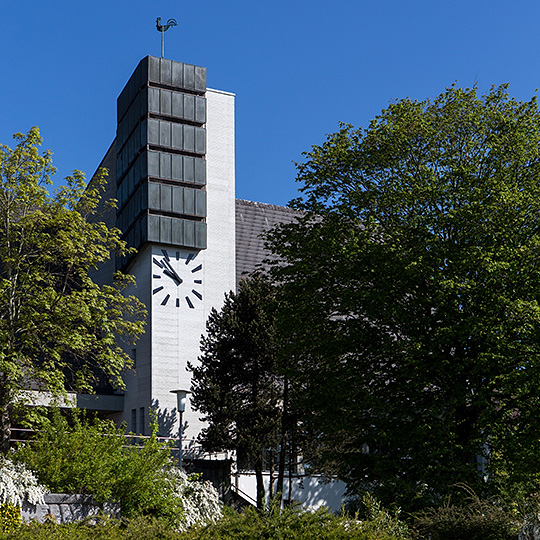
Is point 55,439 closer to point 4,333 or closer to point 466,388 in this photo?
point 4,333

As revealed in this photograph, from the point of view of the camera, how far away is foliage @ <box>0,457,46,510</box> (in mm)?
15070

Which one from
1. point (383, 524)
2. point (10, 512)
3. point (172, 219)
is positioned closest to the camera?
point (383, 524)

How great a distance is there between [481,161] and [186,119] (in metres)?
22.8

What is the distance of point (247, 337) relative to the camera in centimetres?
3259

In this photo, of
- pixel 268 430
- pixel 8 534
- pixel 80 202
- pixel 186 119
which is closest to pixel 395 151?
pixel 80 202

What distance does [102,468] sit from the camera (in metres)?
16.5

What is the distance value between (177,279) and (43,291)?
21.4 metres

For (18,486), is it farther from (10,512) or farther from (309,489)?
(309,489)

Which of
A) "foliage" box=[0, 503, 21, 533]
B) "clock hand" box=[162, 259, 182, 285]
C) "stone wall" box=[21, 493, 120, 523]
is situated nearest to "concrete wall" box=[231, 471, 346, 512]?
"clock hand" box=[162, 259, 182, 285]

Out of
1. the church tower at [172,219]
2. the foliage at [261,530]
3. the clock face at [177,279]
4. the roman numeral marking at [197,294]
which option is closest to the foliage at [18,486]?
the foliage at [261,530]

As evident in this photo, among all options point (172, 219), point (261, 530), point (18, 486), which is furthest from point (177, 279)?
point (261, 530)

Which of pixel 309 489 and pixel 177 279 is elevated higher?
pixel 177 279

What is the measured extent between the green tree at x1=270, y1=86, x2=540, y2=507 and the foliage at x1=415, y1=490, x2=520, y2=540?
24.4ft

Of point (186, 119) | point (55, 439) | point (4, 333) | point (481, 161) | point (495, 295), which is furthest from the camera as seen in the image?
point (186, 119)
